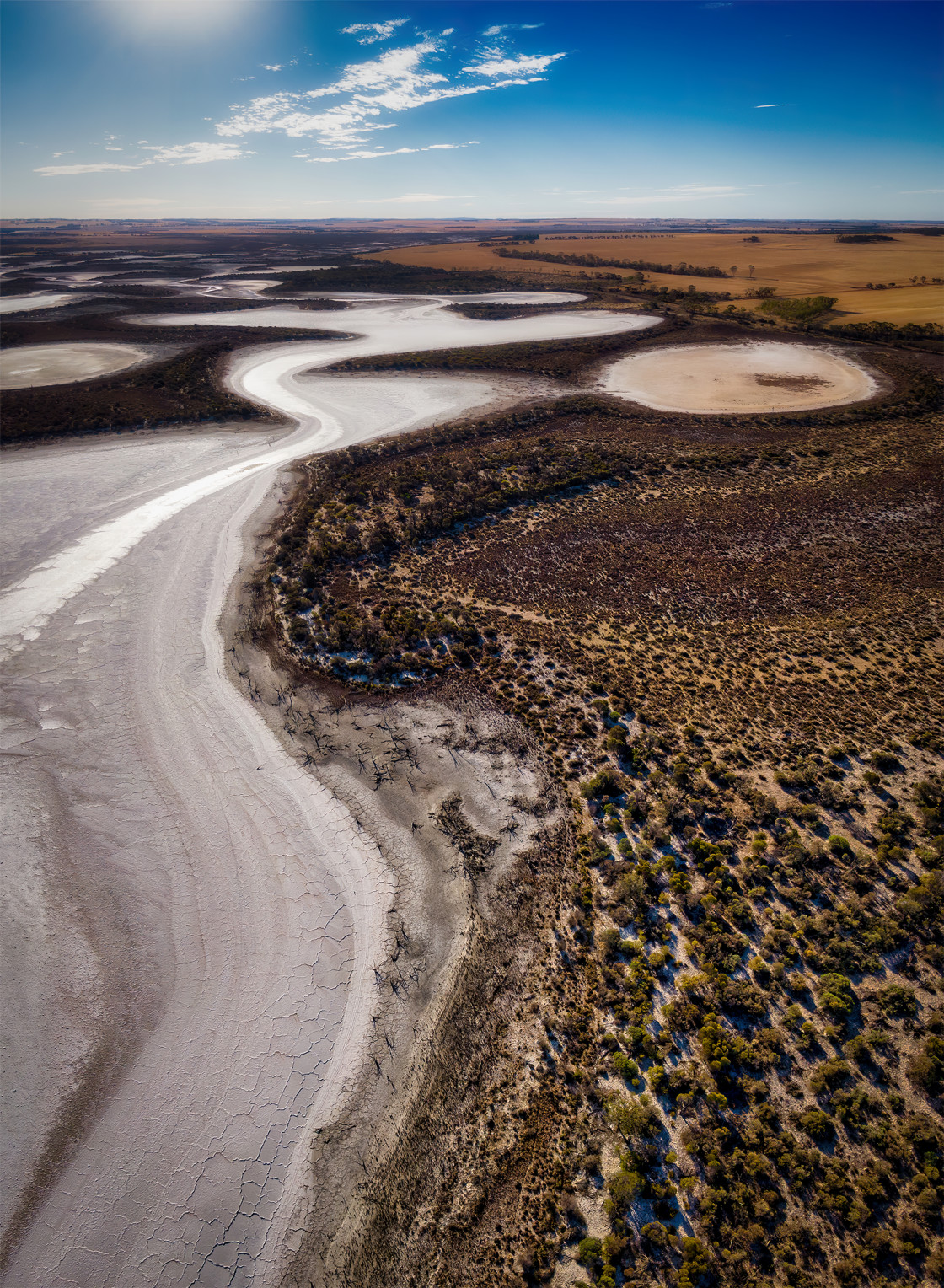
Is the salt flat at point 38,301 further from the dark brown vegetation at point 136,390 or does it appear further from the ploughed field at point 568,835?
the ploughed field at point 568,835

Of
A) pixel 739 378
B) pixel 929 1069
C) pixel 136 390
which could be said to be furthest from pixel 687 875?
pixel 136 390

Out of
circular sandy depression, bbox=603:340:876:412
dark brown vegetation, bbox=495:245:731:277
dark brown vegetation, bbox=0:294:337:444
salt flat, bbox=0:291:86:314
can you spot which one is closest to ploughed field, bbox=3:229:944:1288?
dark brown vegetation, bbox=0:294:337:444

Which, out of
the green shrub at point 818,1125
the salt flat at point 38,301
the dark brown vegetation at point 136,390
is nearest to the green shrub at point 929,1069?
the green shrub at point 818,1125

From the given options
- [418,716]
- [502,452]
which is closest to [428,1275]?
[418,716]

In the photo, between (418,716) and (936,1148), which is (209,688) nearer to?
(418,716)

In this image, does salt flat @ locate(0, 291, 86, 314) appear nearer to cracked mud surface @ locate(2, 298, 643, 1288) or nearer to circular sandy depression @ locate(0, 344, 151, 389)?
circular sandy depression @ locate(0, 344, 151, 389)

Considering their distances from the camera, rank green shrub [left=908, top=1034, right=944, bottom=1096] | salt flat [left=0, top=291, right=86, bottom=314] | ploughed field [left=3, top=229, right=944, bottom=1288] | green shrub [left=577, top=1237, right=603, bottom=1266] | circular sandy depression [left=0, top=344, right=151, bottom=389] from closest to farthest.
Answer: green shrub [left=577, top=1237, right=603, bottom=1266], ploughed field [left=3, top=229, right=944, bottom=1288], green shrub [left=908, top=1034, right=944, bottom=1096], circular sandy depression [left=0, top=344, right=151, bottom=389], salt flat [left=0, top=291, right=86, bottom=314]
